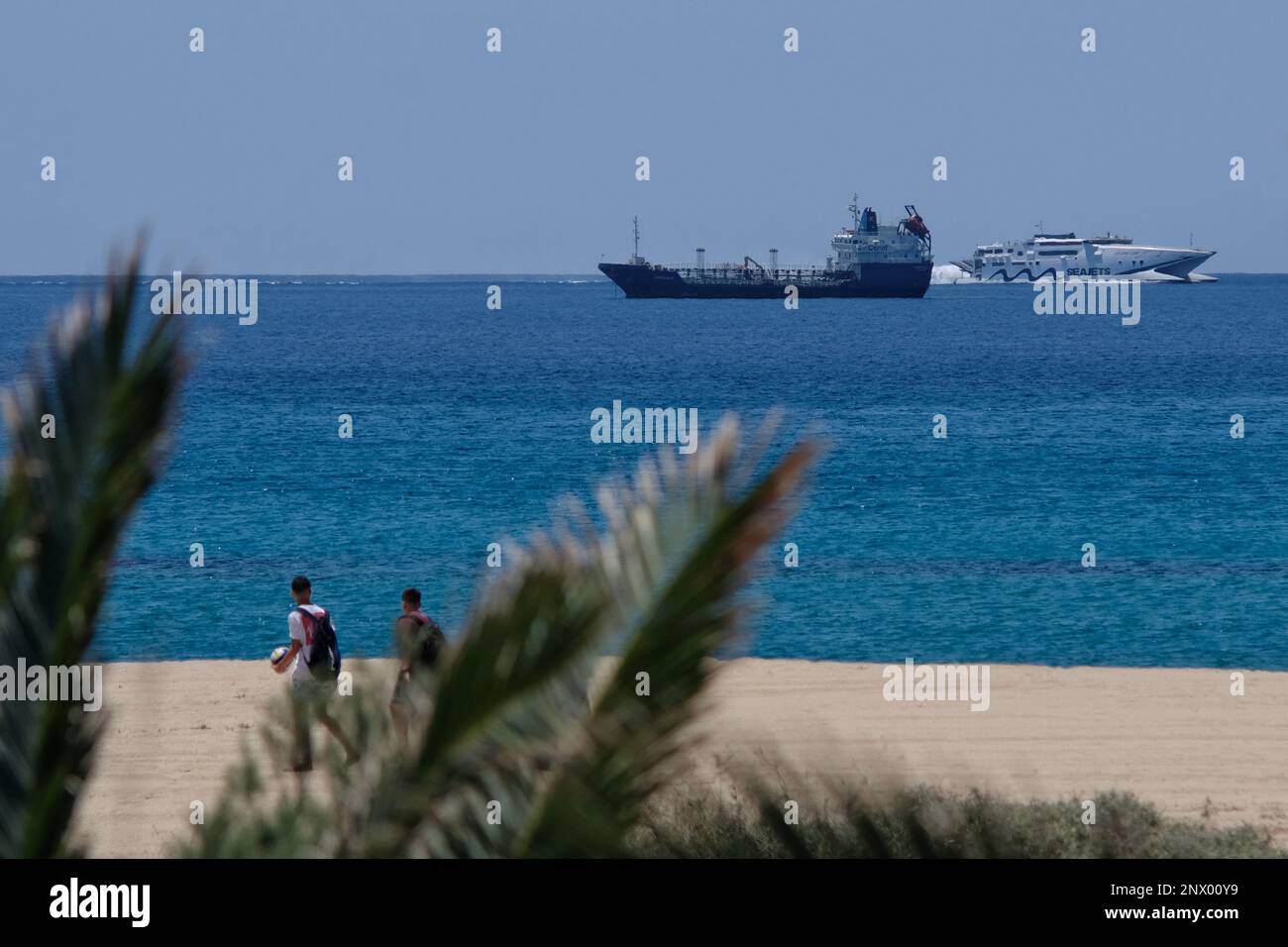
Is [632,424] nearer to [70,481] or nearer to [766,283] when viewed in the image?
[70,481]

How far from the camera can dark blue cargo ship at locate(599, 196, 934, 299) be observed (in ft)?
497

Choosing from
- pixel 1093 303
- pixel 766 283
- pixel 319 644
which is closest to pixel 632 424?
pixel 319 644

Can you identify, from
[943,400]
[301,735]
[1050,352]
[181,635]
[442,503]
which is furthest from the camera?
[1050,352]

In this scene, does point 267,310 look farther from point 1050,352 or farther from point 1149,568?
point 1149,568

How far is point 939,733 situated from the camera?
45.2 feet

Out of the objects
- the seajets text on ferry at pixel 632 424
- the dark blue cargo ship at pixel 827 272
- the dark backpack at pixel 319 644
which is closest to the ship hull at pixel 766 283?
the dark blue cargo ship at pixel 827 272

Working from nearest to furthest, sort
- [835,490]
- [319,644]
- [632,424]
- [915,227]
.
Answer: [319,644]
[835,490]
[632,424]
[915,227]

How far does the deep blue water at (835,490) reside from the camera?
22719 millimetres

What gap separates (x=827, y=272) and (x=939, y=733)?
472ft

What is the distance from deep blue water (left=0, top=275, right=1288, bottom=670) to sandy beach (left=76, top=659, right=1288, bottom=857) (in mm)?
2511

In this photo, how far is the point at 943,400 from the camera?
63906mm

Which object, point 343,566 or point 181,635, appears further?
point 343,566

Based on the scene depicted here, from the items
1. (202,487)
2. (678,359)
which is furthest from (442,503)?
(678,359)
